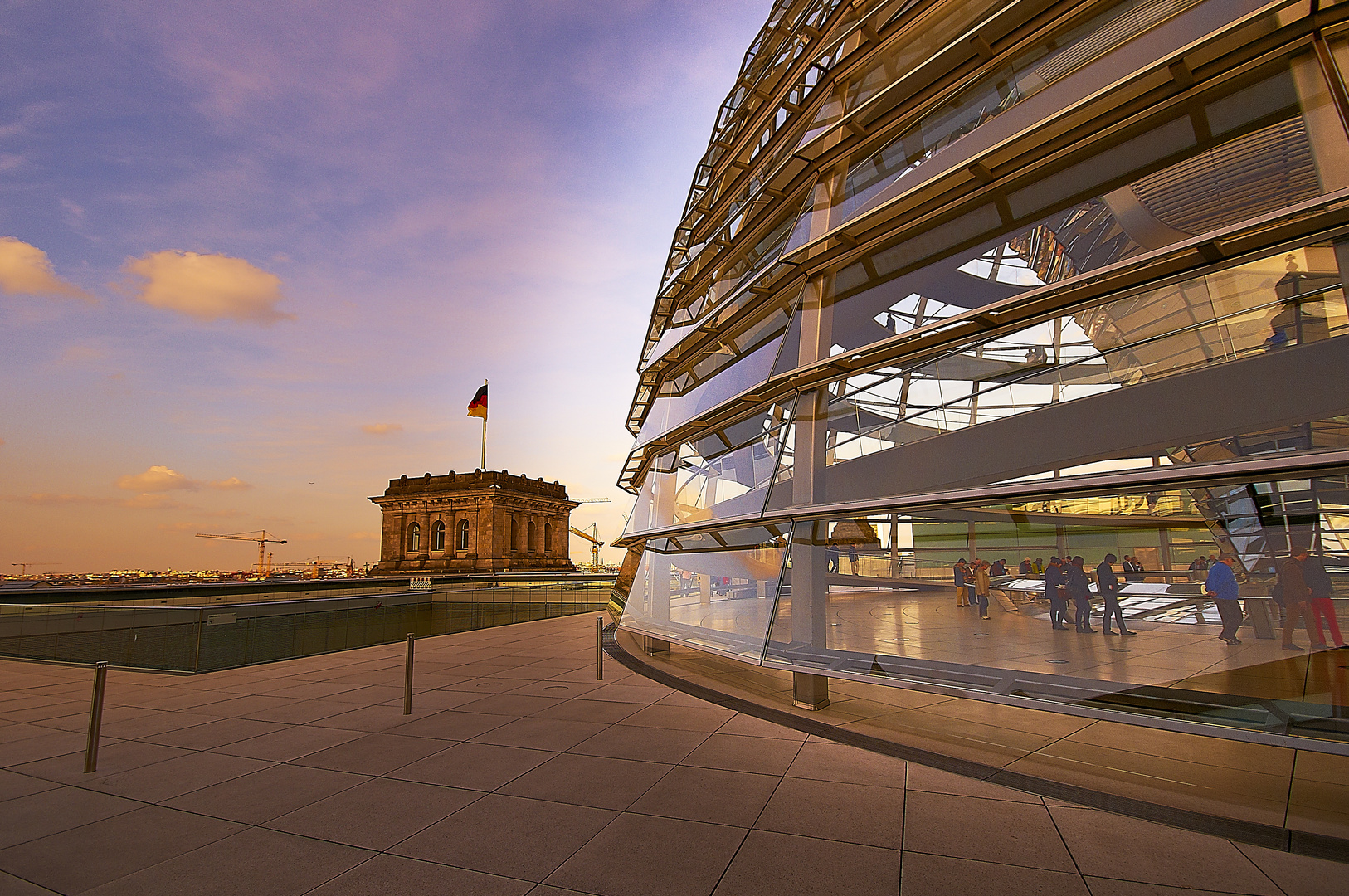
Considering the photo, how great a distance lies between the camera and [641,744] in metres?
6.63

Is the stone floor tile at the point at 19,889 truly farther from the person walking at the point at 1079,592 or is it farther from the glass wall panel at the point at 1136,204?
the glass wall panel at the point at 1136,204

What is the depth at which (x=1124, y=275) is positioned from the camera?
5.05 metres

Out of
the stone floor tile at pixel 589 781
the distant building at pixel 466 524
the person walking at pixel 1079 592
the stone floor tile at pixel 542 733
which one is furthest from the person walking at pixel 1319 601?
the distant building at pixel 466 524

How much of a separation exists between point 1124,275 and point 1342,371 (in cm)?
155

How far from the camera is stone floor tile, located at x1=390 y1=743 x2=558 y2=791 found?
565 cm

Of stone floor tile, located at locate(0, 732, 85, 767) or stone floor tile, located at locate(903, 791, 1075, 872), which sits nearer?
stone floor tile, located at locate(903, 791, 1075, 872)

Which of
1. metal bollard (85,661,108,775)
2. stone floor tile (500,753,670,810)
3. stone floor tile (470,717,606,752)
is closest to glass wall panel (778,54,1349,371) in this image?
stone floor tile (500,753,670,810)

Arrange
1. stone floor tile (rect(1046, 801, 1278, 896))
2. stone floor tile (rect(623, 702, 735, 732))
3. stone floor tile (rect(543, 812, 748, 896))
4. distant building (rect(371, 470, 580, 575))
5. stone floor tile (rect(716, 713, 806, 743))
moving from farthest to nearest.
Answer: distant building (rect(371, 470, 580, 575)) < stone floor tile (rect(623, 702, 735, 732)) < stone floor tile (rect(716, 713, 806, 743)) < stone floor tile (rect(543, 812, 748, 896)) < stone floor tile (rect(1046, 801, 1278, 896))

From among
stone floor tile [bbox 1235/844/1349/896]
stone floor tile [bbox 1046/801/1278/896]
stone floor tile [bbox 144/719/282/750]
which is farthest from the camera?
stone floor tile [bbox 144/719/282/750]

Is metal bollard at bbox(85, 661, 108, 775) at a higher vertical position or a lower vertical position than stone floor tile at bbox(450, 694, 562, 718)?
higher

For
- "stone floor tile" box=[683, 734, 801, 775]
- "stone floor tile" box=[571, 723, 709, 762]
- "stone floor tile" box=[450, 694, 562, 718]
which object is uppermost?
"stone floor tile" box=[683, 734, 801, 775]

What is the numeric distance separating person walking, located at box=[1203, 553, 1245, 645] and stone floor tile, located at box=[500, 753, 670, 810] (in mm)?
4420

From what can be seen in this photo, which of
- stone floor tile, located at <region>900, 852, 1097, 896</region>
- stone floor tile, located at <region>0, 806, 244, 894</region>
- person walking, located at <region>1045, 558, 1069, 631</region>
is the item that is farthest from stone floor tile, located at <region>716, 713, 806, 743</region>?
stone floor tile, located at <region>0, 806, 244, 894</region>

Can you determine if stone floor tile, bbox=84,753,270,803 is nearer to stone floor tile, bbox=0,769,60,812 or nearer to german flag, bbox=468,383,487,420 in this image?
stone floor tile, bbox=0,769,60,812
